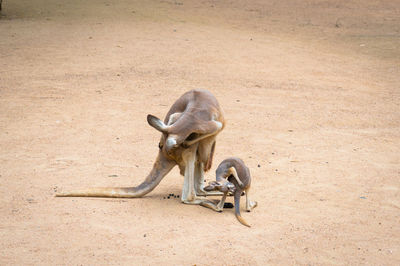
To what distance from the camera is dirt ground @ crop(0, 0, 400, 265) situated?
168 inches

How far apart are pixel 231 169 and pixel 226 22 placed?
9711mm

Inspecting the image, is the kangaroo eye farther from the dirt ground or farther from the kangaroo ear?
the dirt ground

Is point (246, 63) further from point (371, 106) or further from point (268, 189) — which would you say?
point (268, 189)

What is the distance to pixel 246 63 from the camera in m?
10.3

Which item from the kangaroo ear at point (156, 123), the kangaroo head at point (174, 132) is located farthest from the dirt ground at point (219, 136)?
the kangaroo ear at point (156, 123)

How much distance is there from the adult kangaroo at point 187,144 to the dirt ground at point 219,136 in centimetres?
13

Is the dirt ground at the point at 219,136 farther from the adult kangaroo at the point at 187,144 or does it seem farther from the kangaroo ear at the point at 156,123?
the kangaroo ear at the point at 156,123

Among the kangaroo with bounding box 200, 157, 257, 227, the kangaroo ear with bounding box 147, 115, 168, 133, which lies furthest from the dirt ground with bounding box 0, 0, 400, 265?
the kangaroo ear with bounding box 147, 115, 168, 133

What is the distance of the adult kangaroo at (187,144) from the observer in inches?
181

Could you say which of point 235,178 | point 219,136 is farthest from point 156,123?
point 219,136

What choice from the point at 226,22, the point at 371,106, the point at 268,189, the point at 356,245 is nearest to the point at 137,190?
the point at 268,189

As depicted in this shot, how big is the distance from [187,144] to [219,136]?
2.25m

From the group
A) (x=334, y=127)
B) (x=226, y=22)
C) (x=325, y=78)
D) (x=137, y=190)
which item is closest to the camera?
(x=137, y=190)

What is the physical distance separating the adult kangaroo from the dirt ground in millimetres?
127
